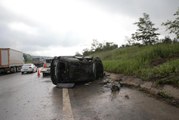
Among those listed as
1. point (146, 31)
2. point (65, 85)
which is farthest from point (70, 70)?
point (146, 31)

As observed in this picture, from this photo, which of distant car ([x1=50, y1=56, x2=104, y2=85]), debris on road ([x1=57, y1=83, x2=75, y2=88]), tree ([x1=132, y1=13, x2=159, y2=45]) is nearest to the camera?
debris on road ([x1=57, y1=83, x2=75, y2=88])

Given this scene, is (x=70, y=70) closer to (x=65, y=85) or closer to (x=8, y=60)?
(x=65, y=85)

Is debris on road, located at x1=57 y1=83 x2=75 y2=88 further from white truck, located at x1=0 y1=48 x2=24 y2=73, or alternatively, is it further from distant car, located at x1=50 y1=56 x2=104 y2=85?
white truck, located at x1=0 y1=48 x2=24 y2=73

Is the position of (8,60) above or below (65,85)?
above

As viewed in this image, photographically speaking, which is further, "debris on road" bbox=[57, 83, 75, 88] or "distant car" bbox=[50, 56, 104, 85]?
"distant car" bbox=[50, 56, 104, 85]

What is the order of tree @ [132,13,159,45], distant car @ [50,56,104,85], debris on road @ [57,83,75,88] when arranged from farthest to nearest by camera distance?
tree @ [132,13,159,45] → distant car @ [50,56,104,85] → debris on road @ [57,83,75,88]

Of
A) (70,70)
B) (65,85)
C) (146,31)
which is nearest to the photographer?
(65,85)

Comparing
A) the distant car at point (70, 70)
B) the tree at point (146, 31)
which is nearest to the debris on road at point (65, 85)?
the distant car at point (70, 70)

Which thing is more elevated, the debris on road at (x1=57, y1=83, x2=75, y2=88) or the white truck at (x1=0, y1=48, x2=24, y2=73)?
the white truck at (x1=0, y1=48, x2=24, y2=73)

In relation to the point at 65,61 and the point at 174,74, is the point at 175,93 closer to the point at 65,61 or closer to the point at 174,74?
the point at 174,74

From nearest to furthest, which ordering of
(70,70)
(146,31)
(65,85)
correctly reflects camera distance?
(65,85) → (70,70) → (146,31)

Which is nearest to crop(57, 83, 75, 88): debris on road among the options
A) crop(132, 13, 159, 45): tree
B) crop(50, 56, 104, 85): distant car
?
crop(50, 56, 104, 85): distant car

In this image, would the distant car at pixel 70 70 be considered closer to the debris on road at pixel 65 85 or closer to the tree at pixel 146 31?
the debris on road at pixel 65 85

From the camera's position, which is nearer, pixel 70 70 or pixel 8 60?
pixel 70 70
